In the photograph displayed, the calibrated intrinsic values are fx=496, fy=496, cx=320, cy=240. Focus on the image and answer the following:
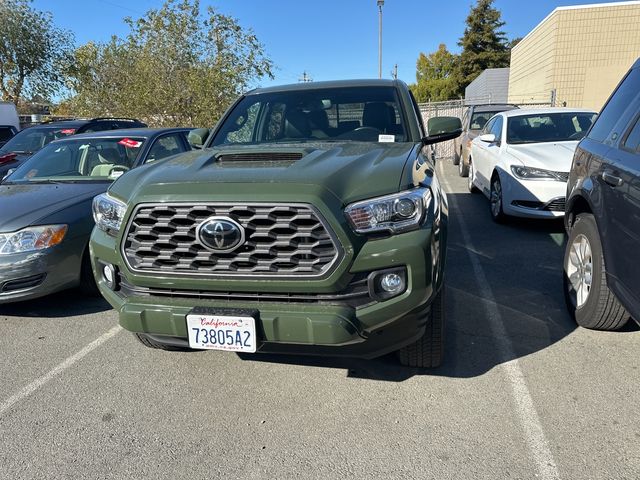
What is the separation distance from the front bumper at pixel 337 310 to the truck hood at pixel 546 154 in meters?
4.28

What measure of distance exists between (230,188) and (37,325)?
2.78 m

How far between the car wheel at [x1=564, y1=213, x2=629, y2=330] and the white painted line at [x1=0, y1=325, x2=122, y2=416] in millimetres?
3625

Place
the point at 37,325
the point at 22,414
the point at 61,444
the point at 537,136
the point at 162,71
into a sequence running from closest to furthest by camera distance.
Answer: the point at 61,444
the point at 22,414
the point at 37,325
the point at 537,136
the point at 162,71

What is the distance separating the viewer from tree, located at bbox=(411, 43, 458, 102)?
192 ft

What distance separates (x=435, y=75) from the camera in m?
72.7

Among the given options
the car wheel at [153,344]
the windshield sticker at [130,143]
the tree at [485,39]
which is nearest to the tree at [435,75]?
the tree at [485,39]

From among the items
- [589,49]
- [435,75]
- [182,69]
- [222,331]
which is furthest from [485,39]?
[222,331]

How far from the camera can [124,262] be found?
2.72 meters

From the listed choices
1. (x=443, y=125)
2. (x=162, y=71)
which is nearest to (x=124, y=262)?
(x=443, y=125)

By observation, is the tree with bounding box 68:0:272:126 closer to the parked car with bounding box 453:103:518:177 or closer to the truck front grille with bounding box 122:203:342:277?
the parked car with bounding box 453:103:518:177

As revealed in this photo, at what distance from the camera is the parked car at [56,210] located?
4.10 m

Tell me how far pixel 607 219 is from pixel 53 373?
12.5ft

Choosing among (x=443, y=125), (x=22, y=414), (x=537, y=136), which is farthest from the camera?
(x=537, y=136)

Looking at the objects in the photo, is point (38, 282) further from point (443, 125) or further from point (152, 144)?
point (443, 125)
